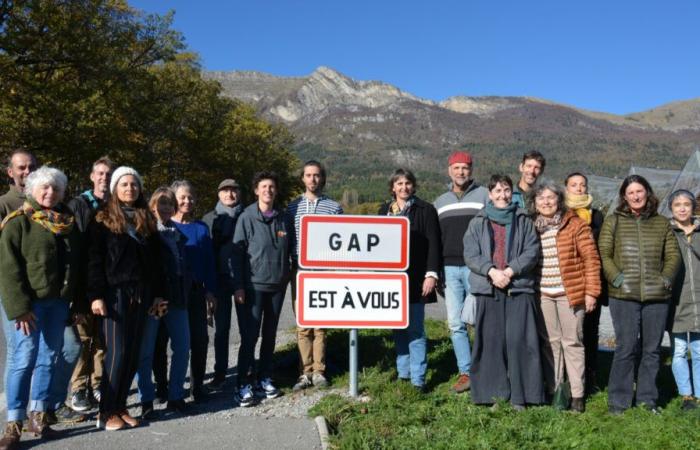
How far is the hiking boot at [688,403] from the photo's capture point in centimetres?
511

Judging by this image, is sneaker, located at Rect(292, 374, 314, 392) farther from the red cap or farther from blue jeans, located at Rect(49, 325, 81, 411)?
the red cap

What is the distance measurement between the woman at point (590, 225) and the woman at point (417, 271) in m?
1.34

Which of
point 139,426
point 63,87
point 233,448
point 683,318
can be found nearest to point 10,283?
point 139,426

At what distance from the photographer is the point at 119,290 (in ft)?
15.3

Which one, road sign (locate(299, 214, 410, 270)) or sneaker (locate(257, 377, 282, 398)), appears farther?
sneaker (locate(257, 377, 282, 398))

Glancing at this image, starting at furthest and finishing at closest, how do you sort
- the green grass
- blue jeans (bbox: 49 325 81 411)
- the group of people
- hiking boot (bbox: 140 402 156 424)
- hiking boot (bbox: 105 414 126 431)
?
1. hiking boot (bbox: 140 402 156 424)
2. blue jeans (bbox: 49 325 81 411)
3. hiking boot (bbox: 105 414 126 431)
4. the group of people
5. the green grass

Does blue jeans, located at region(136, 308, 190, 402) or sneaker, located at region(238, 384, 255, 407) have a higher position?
blue jeans, located at region(136, 308, 190, 402)

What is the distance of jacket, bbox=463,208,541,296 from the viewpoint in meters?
5.13

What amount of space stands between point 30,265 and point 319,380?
282cm

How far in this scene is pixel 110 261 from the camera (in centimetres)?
463

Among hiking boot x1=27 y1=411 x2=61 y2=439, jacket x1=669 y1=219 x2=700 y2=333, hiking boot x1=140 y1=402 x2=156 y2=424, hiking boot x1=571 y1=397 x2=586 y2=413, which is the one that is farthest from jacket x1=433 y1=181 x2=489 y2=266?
hiking boot x1=27 y1=411 x2=61 y2=439

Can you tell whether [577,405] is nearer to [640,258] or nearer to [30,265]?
[640,258]

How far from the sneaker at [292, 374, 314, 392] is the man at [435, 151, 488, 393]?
1.42m

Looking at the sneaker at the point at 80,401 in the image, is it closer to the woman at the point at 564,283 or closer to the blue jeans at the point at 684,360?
the woman at the point at 564,283
